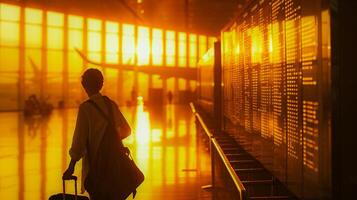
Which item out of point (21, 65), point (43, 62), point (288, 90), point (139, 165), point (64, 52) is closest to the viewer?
point (288, 90)

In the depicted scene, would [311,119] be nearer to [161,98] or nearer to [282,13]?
[282,13]

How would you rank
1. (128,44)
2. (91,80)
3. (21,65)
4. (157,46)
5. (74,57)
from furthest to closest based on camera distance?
(157,46), (128,44), (74,57), (21,65), (91,80)

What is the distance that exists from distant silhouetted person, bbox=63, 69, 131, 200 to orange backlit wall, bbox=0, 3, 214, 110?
3163cm

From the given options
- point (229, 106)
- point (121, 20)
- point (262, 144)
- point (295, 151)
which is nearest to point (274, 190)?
point (262, 144)

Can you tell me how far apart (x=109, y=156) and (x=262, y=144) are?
5.49 feet

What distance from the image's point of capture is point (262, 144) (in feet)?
15.2

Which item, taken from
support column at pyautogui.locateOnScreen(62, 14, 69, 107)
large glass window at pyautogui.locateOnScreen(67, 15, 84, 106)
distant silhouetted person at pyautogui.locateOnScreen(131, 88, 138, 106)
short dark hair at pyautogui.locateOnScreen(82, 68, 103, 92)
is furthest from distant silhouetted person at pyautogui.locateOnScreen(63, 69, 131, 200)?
distant silhouetted person at pyautogui.locateOnScreen(131, 88, 138, 106)

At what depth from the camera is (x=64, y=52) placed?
1527 inches

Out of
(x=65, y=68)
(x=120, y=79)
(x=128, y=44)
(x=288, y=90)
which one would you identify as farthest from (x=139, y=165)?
(x=128, y=44)

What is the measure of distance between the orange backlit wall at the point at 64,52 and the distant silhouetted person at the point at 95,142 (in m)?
31.6

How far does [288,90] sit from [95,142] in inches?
63.9

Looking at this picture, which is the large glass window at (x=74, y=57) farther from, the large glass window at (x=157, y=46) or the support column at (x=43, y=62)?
the large glass window at (x=157, y=46)

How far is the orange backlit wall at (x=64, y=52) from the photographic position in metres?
34.3

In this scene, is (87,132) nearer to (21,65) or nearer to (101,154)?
(101,154)
